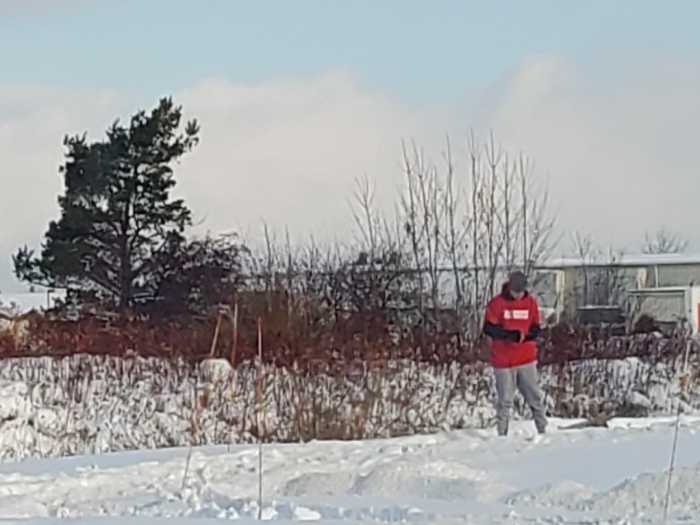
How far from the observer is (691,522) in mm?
7992

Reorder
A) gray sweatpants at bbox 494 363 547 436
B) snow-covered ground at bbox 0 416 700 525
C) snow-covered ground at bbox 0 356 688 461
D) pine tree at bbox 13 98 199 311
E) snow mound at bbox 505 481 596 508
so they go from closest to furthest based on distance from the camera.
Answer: snow-covered ground at bbox 0 416 700 525 < snow mound at bbox 505 481 596 508 < gray sweatpants at bbox 494 363 547 436 < snow-covered ground at bbox 0 356 688 461 < pine tree at bbox 13 98 199 311

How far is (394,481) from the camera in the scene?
9867 millimetres

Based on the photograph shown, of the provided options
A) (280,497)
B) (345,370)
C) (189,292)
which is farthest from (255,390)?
(189,292)

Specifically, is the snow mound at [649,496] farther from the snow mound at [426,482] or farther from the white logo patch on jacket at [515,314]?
the white logo patch on jacket at [515,314]

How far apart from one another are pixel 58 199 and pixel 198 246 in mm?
5030

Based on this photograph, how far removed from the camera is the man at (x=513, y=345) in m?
13.5

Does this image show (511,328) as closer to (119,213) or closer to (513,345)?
(513,345)

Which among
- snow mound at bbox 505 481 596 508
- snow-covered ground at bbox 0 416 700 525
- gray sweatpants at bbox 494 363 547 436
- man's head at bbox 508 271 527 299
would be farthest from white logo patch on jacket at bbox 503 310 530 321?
snow mound at bbox 505 481 596 508

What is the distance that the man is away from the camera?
531 inches

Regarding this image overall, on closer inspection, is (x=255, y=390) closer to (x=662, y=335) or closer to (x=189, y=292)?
(x=662, y=335)

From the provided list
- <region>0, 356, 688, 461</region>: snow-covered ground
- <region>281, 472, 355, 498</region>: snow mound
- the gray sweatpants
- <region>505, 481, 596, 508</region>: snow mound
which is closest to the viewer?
<region>505, 481, 596, 508</region>: snow mound

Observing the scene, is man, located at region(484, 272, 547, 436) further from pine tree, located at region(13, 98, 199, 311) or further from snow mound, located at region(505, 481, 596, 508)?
pine tree, located at region(13, 98, 199, 311)

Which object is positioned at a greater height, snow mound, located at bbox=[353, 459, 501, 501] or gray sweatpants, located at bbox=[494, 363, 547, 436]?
gray sweatpants, located at bbox=[494, 363, 547, 436]

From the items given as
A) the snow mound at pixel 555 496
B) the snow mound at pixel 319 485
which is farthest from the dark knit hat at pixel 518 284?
the snow mound at pixel 555 496
